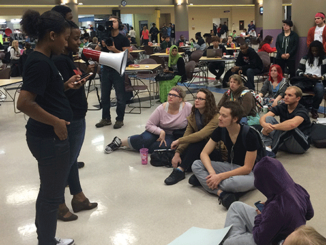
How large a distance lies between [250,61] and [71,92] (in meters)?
5.58

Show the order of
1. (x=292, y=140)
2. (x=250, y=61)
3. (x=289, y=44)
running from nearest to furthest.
→ 1. (x=292, y=140)
2. (x=289, y=44)
3. (x=250, y=61)

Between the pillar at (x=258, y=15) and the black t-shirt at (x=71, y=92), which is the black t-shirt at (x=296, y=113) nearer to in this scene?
the black t-shirt at (x=71, y=92)

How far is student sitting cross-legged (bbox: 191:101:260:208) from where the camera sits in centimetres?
305

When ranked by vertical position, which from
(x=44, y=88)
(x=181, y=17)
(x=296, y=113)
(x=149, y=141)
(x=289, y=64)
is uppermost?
(x=181, y=17)

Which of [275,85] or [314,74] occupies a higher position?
[314,74]

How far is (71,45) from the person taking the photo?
270 cm

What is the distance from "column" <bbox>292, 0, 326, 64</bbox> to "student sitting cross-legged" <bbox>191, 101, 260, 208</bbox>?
4493mm

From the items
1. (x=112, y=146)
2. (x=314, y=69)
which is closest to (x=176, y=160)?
(x=112, y=146)

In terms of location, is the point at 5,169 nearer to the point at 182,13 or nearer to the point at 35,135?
the point at 35,135

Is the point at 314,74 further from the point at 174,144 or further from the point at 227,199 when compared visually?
the point at 227,199

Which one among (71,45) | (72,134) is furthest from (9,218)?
(71,45)

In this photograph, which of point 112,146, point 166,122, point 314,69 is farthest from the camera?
point 314,69

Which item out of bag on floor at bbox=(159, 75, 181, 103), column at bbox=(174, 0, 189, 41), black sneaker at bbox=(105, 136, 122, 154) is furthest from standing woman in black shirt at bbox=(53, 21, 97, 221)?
column at bbox=(174, 0, 189, 41)

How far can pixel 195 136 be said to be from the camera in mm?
3656
